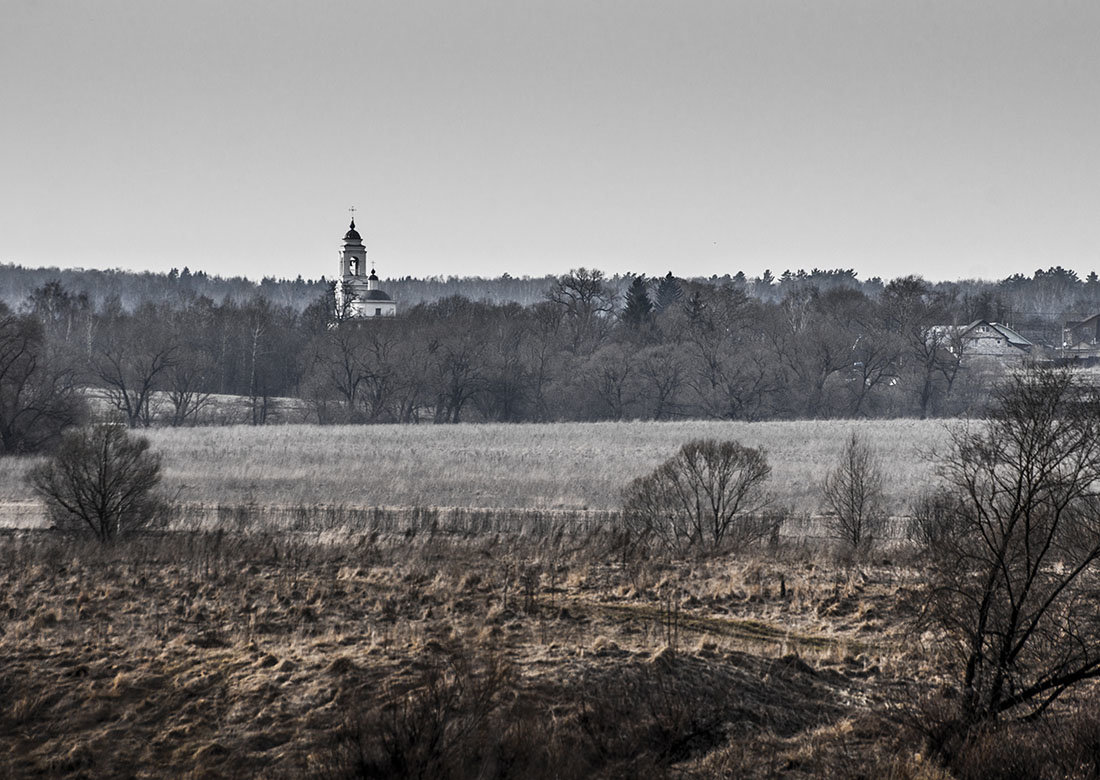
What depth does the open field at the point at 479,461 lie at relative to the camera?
32.6 meters

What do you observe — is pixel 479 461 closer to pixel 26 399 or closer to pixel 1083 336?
pixel 26 399

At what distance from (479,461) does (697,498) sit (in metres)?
19.7

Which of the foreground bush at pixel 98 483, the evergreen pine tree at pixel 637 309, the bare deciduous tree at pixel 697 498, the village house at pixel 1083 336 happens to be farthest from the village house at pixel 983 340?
the foreground bush at pixel 98 483

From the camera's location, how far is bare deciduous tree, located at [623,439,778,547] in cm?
2261

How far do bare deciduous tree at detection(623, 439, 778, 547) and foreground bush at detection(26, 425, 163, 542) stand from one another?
11.8 m

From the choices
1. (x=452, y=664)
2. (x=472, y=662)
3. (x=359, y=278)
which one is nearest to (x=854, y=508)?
(x=472, y=662)

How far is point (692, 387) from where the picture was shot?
220 ft

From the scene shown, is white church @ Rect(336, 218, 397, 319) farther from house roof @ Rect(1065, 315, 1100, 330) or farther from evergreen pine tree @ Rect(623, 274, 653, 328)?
house roof @ Rect(1065, 315, 1100, 330)

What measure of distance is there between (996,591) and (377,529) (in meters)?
17.3

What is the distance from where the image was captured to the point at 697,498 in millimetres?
22531

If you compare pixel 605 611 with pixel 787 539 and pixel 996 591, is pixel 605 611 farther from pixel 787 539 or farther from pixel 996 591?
pixel 787 539

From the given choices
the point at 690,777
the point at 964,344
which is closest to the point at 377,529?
the point at 690,777

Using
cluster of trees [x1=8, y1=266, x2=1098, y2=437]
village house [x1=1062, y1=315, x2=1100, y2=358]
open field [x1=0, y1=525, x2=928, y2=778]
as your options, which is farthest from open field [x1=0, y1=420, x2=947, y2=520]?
village house [x1=1062, y1=315, x2=1100, y2=358]

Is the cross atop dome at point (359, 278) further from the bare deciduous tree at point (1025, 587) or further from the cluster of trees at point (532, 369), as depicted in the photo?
the bare deciduous tree at point (1025, 587)
